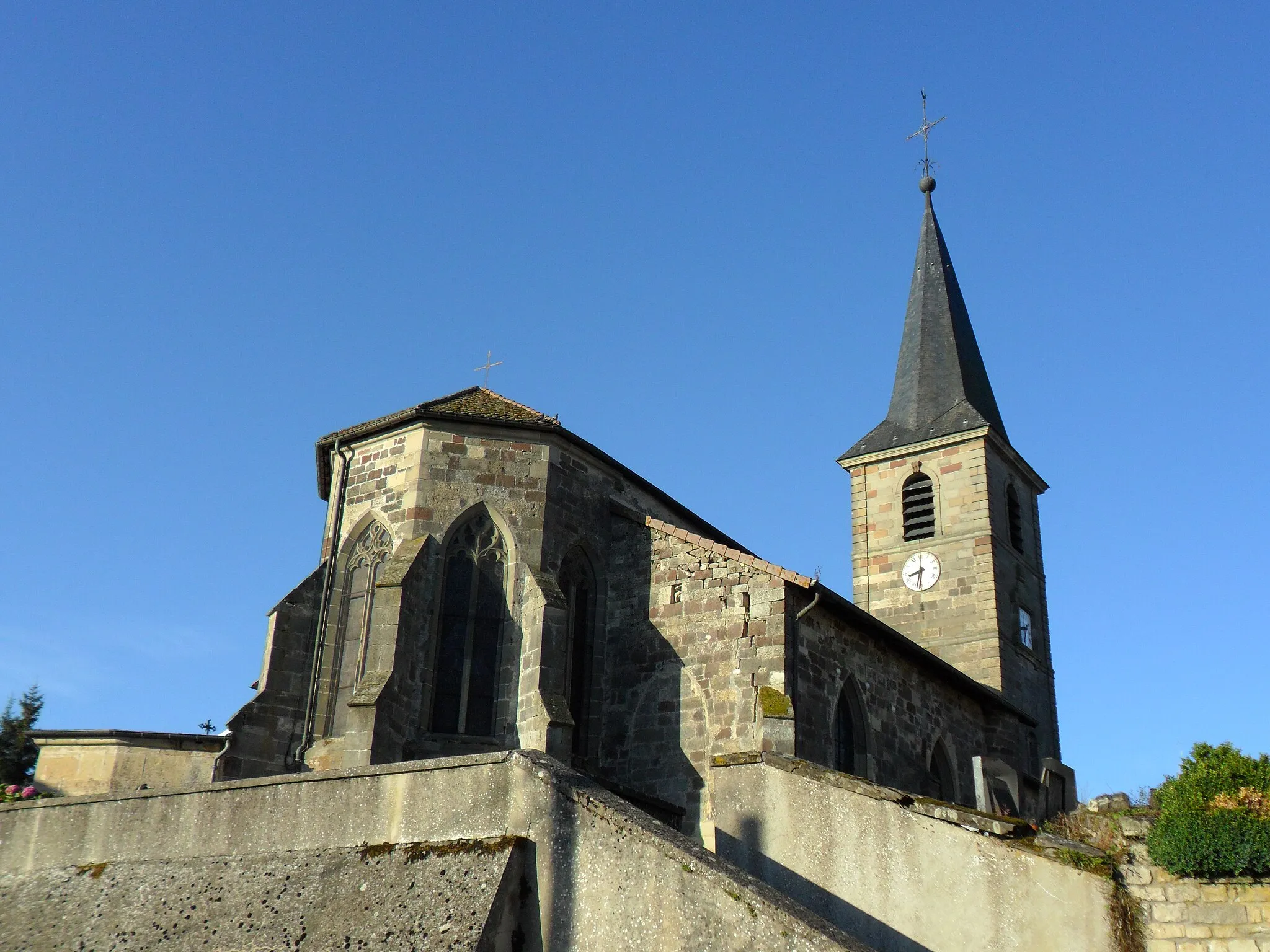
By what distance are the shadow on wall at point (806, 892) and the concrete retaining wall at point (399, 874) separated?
187 cm

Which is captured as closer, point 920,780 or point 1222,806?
point 1222,806

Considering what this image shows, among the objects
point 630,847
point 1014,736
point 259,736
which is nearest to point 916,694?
point 1014,736

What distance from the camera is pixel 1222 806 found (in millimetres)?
8695

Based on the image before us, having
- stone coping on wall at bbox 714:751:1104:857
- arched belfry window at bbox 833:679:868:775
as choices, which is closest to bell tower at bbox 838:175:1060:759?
arched belfry window at bbox 833:679:868:775

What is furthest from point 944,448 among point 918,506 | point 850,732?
point 850,732

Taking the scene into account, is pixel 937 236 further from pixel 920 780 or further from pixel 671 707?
pixel 671 707

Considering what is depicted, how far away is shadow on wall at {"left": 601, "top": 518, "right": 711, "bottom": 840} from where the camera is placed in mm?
14906

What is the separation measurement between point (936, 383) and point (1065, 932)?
20.2m

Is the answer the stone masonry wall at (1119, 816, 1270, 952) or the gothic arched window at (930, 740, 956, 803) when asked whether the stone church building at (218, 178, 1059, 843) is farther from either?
the stone masonry wall at (1119, 816, 1270, 952)

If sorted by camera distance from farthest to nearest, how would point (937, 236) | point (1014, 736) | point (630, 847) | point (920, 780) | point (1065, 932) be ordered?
1. point (937, 236)
2. point (1014, 736)
3. point (920, 780)
4. point (1065, 932)
5. point (630, 847)

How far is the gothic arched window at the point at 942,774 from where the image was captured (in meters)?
18.8

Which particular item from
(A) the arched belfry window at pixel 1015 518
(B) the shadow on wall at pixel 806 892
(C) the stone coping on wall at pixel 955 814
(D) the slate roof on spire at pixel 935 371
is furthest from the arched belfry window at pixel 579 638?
(A) the arched belfry window at pixel 1015 518

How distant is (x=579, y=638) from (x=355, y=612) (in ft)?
9.43

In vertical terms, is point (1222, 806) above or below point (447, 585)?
below
